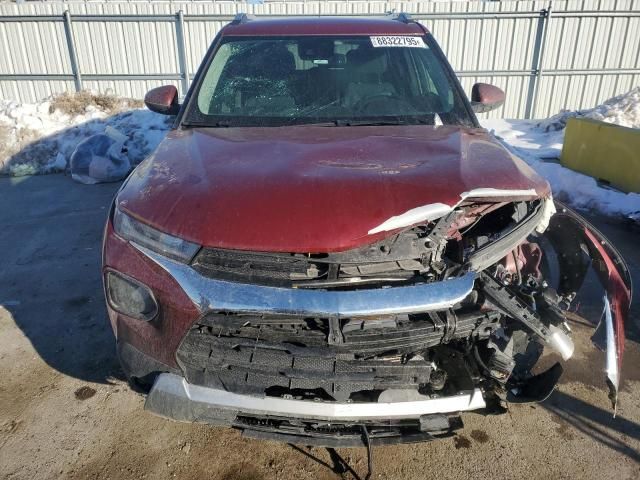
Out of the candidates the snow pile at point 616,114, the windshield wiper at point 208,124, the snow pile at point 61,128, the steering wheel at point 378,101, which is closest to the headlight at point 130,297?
the windshield wiper at point 208,124

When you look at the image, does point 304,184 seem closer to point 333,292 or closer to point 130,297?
point 333,292

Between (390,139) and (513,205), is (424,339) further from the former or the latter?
(390,139)

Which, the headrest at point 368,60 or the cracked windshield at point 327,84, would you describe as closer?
the cracked windshield at point 327,84

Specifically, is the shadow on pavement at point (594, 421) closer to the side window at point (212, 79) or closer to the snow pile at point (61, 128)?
the side window at point (212, 79)

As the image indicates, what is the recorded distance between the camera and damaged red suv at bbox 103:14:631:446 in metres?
1.84

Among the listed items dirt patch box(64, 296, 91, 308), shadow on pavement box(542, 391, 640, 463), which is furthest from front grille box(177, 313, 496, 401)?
dirt patch box(64, 296, 91, 308)

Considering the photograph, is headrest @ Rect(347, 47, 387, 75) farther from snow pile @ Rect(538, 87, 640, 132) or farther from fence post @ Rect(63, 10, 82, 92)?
fence post @ Rect(63, 10, 82, 92)

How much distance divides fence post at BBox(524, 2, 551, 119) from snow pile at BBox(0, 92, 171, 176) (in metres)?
8.93

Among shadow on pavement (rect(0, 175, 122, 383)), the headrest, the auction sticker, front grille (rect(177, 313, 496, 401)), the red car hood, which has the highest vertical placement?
the auction sticker

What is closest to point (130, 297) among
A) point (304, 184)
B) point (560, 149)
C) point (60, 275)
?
point (304, 184)

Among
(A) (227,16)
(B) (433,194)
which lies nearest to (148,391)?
(B) (433,194)

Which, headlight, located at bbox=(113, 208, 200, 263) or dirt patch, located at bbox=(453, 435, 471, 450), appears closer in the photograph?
headlight, located at bbox=(113, 208, 200, 263)

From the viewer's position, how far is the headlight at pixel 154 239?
1.92 meters

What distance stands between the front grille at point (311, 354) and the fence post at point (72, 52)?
11.8m
